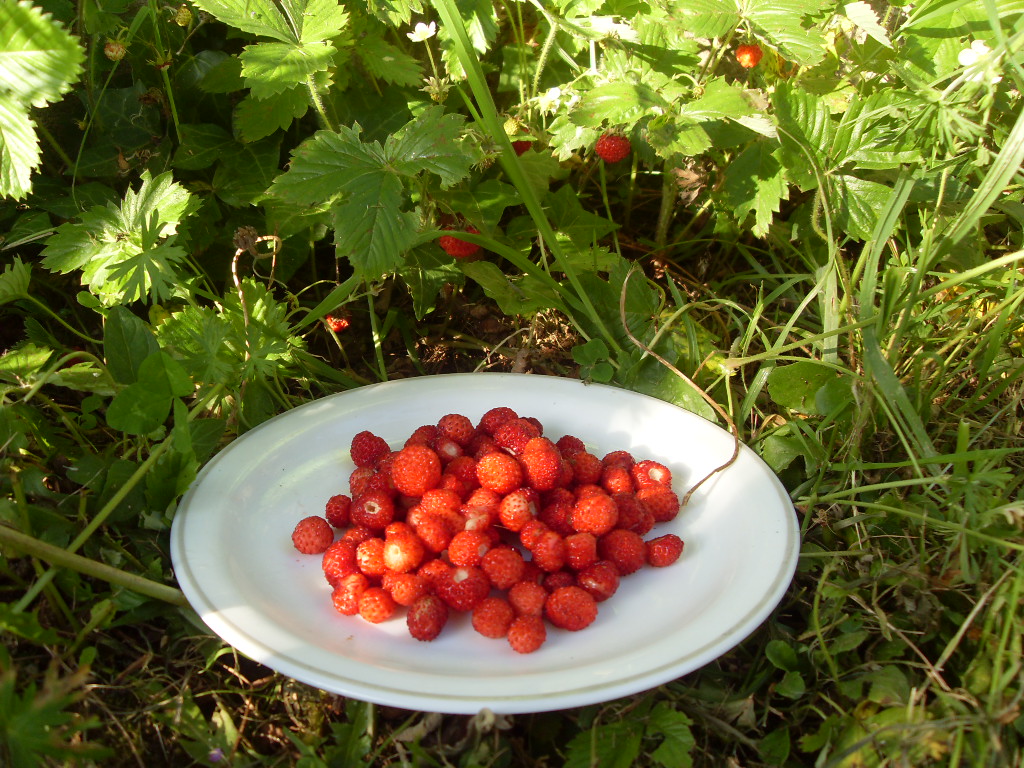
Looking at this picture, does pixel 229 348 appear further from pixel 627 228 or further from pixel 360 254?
pixel 627 228

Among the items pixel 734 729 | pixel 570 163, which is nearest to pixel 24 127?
pixel 570 163

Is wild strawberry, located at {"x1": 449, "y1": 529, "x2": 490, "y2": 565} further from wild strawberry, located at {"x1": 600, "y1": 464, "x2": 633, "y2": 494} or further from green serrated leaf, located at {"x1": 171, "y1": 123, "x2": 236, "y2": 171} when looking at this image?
green serrated leaf, located at {"x1": 171, "y1": 123, "x2": 236, "y2": 171}

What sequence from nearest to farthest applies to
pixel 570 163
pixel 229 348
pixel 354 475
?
pixel 354 475, pixel 229 348, pixel 570 163

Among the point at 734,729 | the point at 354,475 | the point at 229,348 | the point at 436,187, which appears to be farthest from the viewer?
the point at 436,187

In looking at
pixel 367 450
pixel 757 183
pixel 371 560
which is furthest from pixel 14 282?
pixel 757 183

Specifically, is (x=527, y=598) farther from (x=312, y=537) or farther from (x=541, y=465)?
(x=312, y=537)

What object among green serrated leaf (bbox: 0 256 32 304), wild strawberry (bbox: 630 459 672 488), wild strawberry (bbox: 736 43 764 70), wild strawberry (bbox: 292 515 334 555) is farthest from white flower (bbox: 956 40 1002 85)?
green serrated leaf (bbox: 0 256 32 304)

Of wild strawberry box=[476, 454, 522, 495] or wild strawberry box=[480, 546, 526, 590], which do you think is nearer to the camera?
wild strawberry box=[480, 546, 526, 590]
